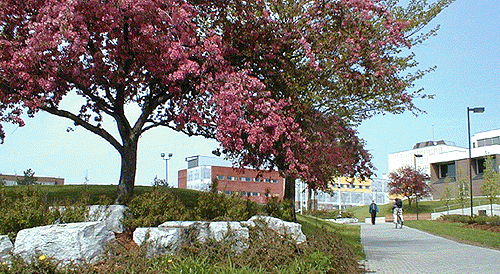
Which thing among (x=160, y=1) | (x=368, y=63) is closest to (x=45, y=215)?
(x=160, y=1)

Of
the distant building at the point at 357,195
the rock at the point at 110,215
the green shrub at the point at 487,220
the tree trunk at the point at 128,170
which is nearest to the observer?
the rock at the point at 110,215

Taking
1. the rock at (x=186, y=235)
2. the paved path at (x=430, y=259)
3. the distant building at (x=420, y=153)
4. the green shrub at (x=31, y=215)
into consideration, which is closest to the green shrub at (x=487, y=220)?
the paved path at (x=430, y=259)

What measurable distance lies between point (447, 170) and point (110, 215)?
6388 centimetres

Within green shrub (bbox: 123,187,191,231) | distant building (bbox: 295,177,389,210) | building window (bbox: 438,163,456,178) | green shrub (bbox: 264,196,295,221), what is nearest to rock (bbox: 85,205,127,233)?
green shrub (bbox: 123,187,191,231)

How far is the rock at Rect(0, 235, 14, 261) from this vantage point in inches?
332

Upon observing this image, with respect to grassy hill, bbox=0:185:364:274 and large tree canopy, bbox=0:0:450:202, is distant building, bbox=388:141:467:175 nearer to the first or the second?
large tree canopy, bbox=0:0:450:202

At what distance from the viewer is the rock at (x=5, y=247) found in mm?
8440

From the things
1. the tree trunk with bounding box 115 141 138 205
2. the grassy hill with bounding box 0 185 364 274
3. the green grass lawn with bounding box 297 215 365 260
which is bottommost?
the green grass lawn with bounding box 297 215 365 260

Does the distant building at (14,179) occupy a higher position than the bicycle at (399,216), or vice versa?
the distant building at (14,179)

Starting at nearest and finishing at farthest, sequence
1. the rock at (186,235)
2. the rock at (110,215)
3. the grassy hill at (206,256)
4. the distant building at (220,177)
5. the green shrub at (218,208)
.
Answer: the grassy hill at (206,256) → the rock at (186,235) → the rock at (110,215) → the green shrub at (218,208) → the distant building at (220,177)

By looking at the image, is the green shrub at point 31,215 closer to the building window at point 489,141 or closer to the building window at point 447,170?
the building window at point 447,170

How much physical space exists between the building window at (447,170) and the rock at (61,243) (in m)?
63.8

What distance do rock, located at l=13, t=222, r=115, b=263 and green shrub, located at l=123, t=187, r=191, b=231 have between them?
6.24ft

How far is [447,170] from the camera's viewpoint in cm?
6850
